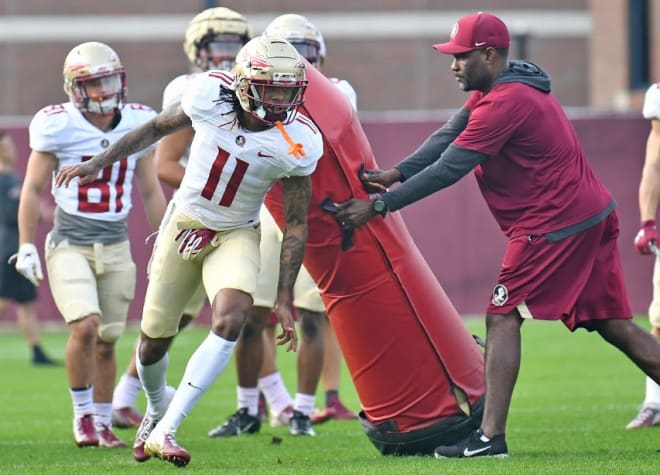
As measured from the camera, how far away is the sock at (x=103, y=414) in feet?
23.7

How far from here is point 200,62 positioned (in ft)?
27.0

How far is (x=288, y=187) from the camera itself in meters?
6.04

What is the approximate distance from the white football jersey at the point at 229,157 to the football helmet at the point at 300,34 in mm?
1824

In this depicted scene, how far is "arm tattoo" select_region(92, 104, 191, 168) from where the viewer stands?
621 cm

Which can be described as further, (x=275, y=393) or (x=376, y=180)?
(x=275, y=393)

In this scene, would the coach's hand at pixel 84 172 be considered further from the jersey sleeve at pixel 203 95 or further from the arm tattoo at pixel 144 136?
the jersey sleeve at pixel 203 95

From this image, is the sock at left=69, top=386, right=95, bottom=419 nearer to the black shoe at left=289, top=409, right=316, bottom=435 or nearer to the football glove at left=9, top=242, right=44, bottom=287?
the football glove at left=9, top=242, right=44, bottom=287

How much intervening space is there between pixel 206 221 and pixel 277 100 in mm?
675

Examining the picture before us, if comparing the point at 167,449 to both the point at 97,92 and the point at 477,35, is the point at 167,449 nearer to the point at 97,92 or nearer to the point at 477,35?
the point at 477,35

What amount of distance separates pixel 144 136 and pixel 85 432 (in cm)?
168

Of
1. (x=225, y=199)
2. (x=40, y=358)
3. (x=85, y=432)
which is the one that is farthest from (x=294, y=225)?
(x=40, y=358)

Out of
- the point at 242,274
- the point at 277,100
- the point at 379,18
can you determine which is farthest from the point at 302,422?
the point at 379,18

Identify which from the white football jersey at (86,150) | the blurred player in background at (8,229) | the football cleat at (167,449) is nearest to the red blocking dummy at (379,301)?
the football cleat at (167,449)

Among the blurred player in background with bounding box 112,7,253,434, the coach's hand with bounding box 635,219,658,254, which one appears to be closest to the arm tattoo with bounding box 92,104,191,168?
the blurred player in background with bounding box 112,7,253,434
